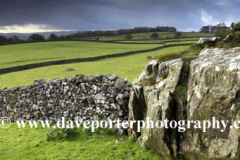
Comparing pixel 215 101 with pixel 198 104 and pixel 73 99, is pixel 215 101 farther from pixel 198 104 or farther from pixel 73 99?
pixel 73 99

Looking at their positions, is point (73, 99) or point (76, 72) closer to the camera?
point (73, 99)

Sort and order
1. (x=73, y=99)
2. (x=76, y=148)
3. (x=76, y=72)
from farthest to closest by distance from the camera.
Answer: (x=76, y=72) → (x=73, y=99) → (x=76, y=148)

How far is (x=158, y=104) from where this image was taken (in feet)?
22.7

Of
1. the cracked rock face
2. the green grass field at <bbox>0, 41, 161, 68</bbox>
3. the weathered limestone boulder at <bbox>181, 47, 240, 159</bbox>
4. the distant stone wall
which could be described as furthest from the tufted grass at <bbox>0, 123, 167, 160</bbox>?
the green grass field at <bbox>0, 41, 161, 68</bbox>

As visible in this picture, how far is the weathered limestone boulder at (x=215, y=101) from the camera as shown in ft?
17.0

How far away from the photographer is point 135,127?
8492 millimetres

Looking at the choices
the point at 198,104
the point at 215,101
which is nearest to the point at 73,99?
the point at 198,104

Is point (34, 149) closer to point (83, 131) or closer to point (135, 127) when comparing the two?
point (83, 131)

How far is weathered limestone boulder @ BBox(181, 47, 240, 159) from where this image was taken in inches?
204

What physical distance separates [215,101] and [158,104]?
2.11 m

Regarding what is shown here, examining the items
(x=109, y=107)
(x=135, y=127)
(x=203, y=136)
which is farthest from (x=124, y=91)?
(x=203, y=136)

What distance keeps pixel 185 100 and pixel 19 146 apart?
9.18 metres

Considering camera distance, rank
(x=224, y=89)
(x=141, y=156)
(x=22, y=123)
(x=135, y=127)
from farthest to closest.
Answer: (x=22, y=123), (x=135, y=127), (x=141, y=156), (x=224, y=89)

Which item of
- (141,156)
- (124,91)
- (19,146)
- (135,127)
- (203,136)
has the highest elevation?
(124,91)
